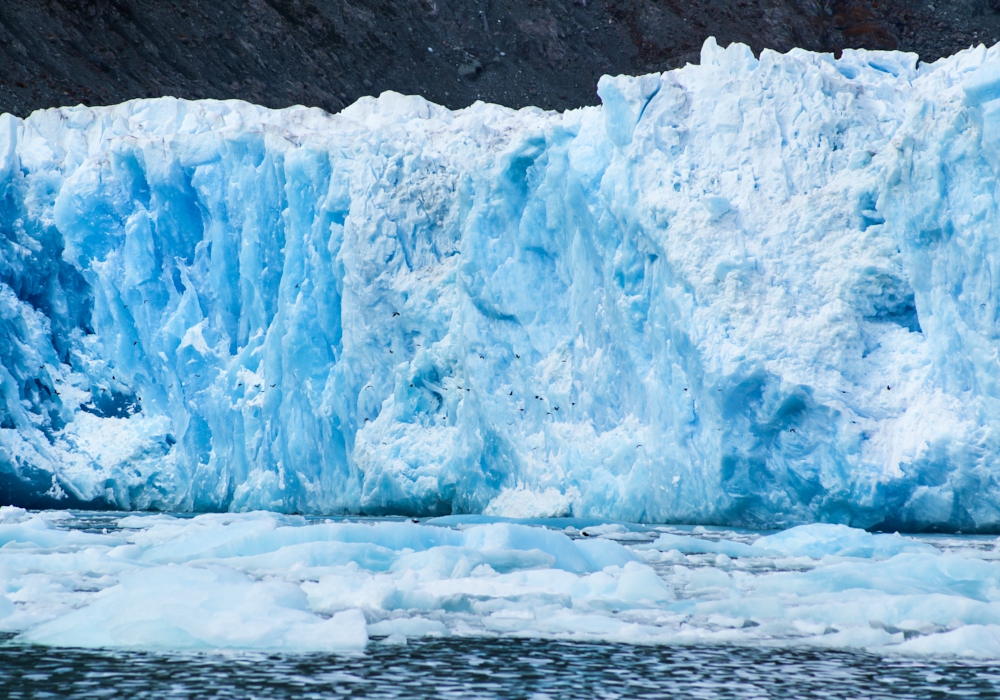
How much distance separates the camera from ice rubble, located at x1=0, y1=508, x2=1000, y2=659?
16.9 ft

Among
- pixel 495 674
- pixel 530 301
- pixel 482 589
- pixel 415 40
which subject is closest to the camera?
pixel 495 674

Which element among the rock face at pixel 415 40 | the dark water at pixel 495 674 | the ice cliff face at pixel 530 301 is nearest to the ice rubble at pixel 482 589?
the dark water at pixel 495 674

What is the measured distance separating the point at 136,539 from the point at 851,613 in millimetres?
5533

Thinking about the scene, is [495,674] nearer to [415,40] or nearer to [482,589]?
[482,589]

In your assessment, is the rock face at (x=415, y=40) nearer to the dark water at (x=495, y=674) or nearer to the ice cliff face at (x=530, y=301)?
the ice cliff face at (x=530, y=301)

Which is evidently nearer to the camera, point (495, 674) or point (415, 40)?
point (495, 674)

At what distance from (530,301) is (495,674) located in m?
8.42

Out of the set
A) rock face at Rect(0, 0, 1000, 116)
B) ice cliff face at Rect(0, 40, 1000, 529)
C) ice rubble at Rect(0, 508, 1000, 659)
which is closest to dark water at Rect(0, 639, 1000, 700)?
ice rubble at Rect(0, 508, 1000, 659)

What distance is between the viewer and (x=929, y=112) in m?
10.8

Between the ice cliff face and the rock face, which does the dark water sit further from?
the rock face

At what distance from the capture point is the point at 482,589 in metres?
6.50

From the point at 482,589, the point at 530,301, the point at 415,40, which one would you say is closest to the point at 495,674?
the point at 482,589

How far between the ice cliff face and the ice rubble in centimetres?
182

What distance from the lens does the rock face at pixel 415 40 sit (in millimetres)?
30094
